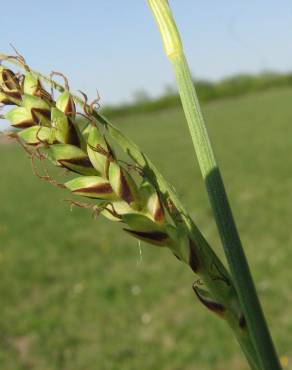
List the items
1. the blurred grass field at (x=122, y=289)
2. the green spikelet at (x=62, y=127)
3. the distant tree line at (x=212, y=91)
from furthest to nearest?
1. the distant tree line at (x=212, y=91)
2. the blurred grass field at (x=122, y=289)
3. the green spikelet at (x=62, y=127)

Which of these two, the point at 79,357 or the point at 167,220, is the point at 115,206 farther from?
the point at 79,357

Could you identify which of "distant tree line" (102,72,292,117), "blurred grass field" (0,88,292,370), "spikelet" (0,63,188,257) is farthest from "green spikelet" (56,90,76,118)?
"distant tree line" (102,72,292,117)

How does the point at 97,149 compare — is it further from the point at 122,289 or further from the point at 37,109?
the point at 122,289

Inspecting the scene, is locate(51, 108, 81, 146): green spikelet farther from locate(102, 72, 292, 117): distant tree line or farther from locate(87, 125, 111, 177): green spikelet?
locate(102, 72, 292, 117): distant tree line

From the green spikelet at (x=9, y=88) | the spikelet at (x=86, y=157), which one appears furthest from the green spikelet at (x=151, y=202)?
the green spikelet at (x=9, y=88)

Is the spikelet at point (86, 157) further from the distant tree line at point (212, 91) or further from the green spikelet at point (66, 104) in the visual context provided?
the distant tree line at point (212, 91)

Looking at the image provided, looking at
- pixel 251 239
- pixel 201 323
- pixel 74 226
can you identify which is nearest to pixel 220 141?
pixel 74 226

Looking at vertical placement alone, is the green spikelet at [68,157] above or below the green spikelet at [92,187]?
above
